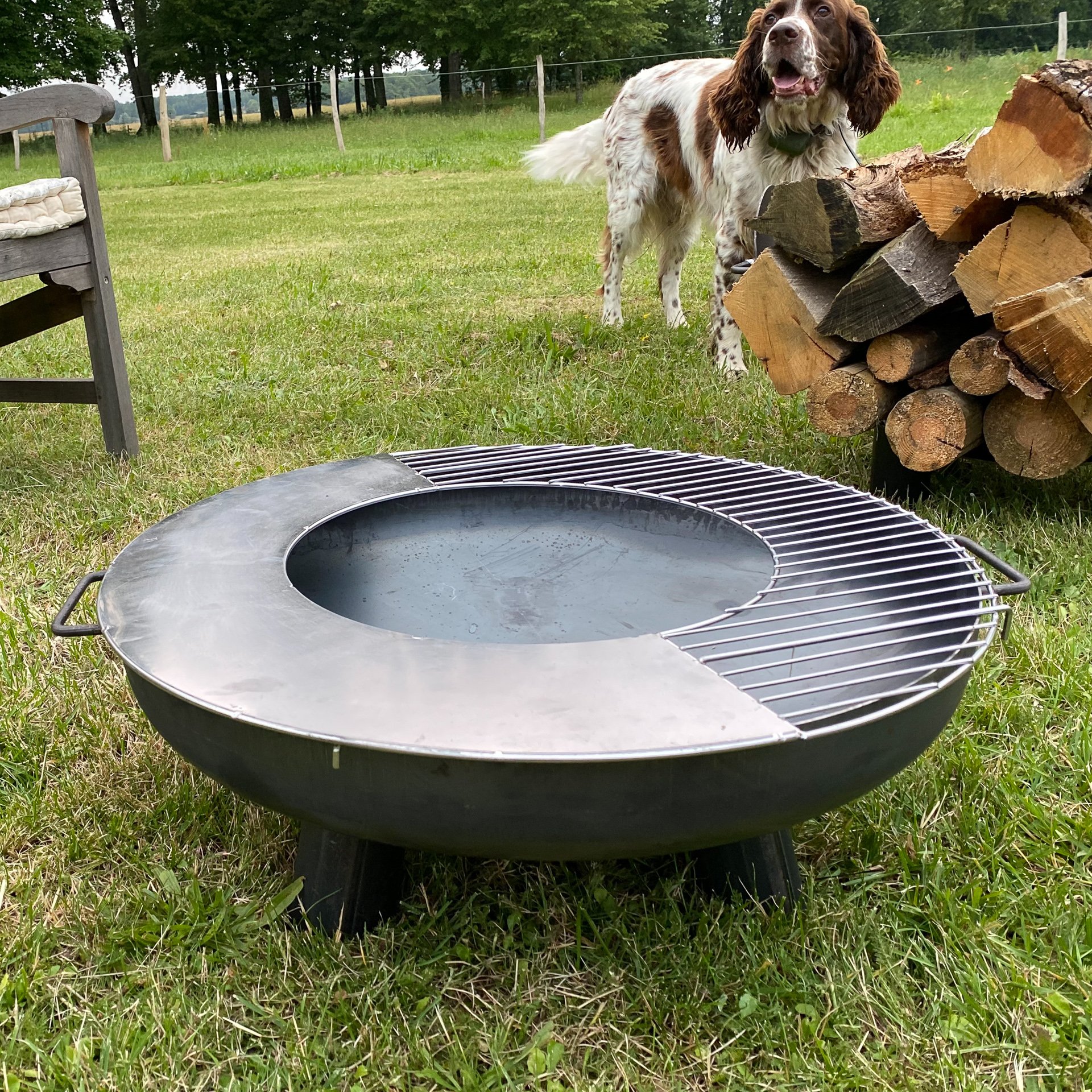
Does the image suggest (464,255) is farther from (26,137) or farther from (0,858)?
(26,137)

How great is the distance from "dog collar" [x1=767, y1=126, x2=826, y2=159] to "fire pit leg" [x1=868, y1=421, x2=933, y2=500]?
170 cm

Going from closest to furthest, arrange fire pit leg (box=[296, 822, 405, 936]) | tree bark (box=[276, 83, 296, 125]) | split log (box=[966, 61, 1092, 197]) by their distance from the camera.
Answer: fire pit leg (box=[296, 822, 405, 936]) < split log (box=[966, 61, 1092, 197]) < tree bark (box=[276, 83, 296, 125])

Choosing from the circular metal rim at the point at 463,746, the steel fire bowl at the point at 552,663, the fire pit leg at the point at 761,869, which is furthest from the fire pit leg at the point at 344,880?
the fire pit leg at the point at 761,869

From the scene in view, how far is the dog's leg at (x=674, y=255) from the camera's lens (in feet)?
18.0

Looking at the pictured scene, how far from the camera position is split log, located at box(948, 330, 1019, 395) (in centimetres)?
268

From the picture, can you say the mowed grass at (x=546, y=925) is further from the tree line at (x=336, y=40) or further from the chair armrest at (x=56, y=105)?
the tree line at (x=336, y=40)

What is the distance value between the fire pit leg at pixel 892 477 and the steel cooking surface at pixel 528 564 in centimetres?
139

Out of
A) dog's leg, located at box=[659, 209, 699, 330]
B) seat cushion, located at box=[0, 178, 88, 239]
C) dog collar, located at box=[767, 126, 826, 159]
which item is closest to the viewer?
seat cushion, located at box=[0, 178, 88, 239]

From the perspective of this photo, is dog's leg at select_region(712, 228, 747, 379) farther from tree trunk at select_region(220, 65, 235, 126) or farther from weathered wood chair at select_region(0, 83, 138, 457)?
tree trunk at select_region(220, 65, 235, 126)

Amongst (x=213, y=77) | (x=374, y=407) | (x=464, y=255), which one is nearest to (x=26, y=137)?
(x=213, y=77)

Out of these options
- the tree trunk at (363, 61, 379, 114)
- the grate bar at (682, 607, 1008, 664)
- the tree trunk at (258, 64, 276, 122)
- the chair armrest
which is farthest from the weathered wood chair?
the tree trunk at (258, 64, 276, 122)

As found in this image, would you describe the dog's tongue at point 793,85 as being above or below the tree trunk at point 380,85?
below

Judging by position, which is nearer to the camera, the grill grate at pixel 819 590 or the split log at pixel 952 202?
the grill grate at pixel 819 590

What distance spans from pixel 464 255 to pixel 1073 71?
18.9 ft
